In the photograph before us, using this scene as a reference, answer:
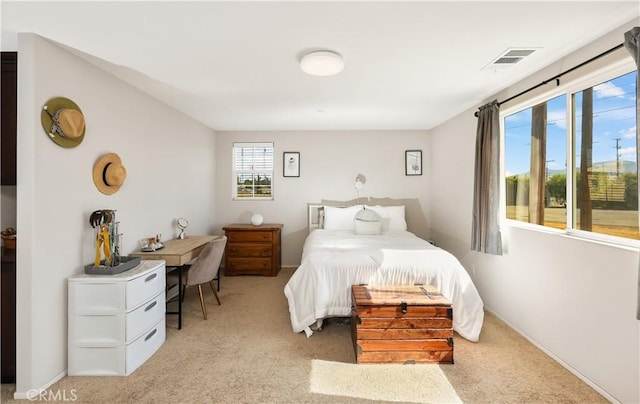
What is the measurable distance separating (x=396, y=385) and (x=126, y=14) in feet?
9.58

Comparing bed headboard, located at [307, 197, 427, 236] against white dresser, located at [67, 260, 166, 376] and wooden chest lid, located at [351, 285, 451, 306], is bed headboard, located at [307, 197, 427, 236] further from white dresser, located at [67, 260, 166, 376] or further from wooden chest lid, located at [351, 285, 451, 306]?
white dresser, located at [67, 260, 166, 376]

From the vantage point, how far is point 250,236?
4727 millimetres

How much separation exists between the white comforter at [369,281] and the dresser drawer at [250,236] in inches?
75.1

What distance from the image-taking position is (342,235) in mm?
4113

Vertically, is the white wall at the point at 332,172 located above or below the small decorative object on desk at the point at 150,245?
above

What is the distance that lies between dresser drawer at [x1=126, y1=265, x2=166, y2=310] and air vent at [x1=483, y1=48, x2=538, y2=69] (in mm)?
3313

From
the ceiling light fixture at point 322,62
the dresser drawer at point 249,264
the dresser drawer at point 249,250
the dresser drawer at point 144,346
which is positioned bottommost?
the dresser drawer at point 144,346

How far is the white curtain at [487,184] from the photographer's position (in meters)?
2.97

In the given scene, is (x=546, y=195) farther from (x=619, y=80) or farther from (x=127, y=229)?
(x=127, y=229)

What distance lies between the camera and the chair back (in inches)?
120

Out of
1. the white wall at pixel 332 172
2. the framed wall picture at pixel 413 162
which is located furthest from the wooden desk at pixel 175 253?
the framed wall picture at pixel 413 162

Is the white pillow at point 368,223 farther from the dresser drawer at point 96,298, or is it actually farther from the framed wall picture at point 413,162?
the dresser drawer at point 96,298

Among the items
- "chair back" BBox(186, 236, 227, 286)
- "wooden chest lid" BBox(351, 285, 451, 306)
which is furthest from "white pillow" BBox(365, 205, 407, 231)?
"chair back" BBox(186, 236, 227, 286)

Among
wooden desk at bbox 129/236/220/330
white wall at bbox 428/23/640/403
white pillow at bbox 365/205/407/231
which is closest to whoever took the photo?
white wall at bbox 428/23/640/403
